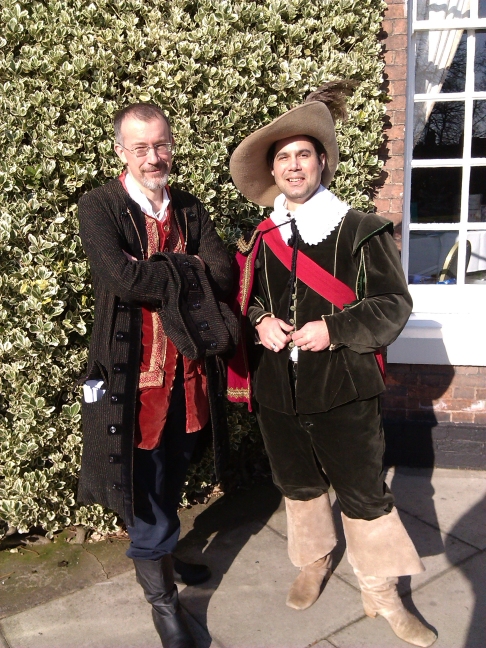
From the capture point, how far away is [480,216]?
4.46 metres

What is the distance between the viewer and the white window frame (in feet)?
13.5

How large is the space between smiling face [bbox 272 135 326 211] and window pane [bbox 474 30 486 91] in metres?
2.36

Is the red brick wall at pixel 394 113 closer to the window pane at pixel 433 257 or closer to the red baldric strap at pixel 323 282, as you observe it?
the window pane at pixel 433 257

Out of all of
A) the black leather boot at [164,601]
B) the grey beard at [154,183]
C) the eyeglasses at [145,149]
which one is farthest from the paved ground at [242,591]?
the eyeglasses at [145,149]

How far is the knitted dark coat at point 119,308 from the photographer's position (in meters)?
2.28

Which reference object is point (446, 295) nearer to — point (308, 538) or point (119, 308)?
point (308, 538)

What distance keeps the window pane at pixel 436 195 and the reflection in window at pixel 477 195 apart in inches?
3.3

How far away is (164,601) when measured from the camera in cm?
264

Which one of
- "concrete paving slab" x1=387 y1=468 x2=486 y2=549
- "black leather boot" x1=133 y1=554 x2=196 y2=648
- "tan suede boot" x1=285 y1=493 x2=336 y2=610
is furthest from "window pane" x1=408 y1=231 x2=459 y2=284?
"black leather boot" x1=133 y1=554 x2=196 y2=648

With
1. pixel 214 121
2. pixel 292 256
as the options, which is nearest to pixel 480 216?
pixel 214 121

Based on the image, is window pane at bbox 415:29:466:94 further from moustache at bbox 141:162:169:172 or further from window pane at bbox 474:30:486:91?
moustache at bbox 141:162:169:172

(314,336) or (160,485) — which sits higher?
(314,336)

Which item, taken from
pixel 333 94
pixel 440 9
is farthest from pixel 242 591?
pixel 440 9

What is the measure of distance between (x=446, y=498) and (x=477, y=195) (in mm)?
2088
